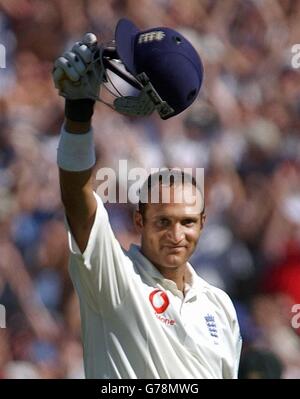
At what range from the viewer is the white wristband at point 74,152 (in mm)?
2525

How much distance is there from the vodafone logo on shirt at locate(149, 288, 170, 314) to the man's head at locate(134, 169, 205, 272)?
81 mm

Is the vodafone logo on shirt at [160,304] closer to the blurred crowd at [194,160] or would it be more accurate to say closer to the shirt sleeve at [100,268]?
the shirt sleeve at [100,268]

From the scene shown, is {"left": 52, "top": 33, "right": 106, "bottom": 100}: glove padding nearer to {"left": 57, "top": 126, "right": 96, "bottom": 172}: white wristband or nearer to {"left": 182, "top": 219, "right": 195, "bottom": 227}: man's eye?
{"left": 57, "top": 126, "right": 96, "bottom": 172}: white wristband

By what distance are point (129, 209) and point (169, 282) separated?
1711 mm

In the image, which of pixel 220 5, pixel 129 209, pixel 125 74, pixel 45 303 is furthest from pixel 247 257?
pixel 125 74

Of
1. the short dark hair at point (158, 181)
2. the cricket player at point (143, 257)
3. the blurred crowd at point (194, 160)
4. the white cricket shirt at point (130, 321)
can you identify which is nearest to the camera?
the cricket player at point (143, 257)

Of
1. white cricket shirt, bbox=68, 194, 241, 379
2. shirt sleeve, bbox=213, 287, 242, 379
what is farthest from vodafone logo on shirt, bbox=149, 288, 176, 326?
shirt sleeve, bbox=213, 287, 242, 379

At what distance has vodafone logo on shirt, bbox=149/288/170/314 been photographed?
2.70 m

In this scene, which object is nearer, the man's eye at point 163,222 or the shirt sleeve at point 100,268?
the shirt sleeve at point 100,268

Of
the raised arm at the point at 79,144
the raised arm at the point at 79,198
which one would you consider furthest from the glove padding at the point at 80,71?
the raised arm at the point at 79,198

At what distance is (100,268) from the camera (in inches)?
102

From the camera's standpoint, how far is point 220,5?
4809mm
